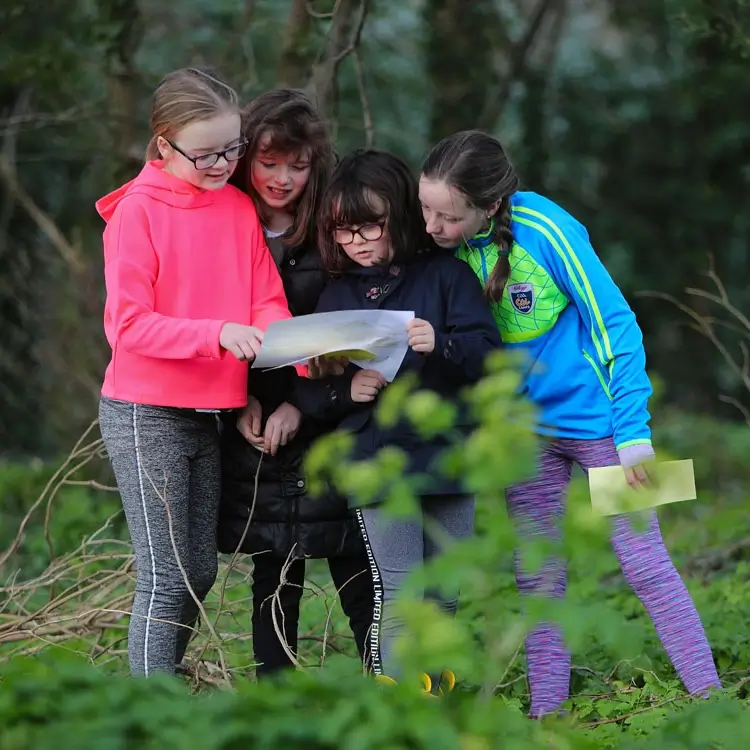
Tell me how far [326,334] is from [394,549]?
0.62 m

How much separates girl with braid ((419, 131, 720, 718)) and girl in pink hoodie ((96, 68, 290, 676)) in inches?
20.2

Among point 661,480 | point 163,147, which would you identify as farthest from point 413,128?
point 661,480

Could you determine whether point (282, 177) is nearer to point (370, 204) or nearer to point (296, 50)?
point (370, 204)

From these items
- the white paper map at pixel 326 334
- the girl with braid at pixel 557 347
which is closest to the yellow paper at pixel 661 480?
the girl with braid at pixel 557 347

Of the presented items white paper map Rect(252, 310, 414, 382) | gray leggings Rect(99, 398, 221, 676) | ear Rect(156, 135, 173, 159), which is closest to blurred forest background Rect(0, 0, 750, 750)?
gray leggings Rect(99, 398, 221, 676)

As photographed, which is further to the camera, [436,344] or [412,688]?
[436,344]

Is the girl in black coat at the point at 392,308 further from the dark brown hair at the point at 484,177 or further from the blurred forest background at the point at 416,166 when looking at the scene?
the blurred forest background at the point at 416,166

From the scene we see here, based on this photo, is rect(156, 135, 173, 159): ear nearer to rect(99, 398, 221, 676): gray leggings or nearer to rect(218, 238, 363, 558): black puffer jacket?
rect(218, 238, 363, 558): black puffer jacket

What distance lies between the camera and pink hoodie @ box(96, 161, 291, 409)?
10.5ft

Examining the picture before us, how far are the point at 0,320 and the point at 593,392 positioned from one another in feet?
22.5

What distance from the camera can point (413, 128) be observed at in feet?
42.8

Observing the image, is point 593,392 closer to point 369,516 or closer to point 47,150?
point 369,516

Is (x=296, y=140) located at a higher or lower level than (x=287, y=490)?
higher

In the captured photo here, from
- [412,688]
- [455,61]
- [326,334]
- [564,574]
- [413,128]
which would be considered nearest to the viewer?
[412,688]
